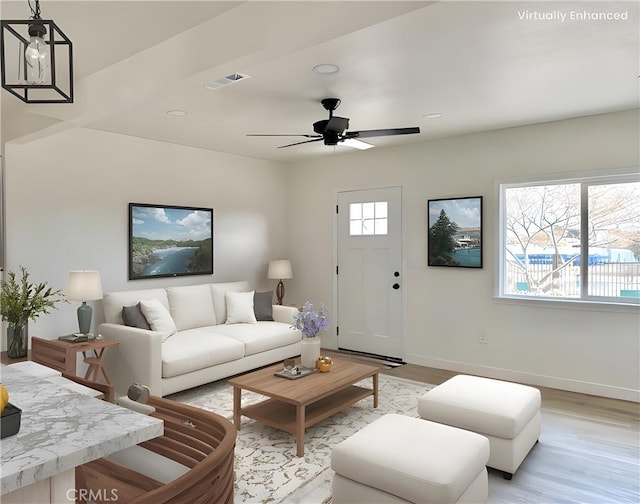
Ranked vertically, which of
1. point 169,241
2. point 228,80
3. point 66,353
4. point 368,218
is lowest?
point 66,353

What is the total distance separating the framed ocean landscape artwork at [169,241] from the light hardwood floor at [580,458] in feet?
12.5

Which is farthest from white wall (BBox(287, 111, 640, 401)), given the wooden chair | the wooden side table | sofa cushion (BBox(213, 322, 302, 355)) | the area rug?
the wooden chair

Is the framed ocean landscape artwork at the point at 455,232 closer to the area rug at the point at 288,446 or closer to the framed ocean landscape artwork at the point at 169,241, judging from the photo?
the area rug at the point at 288,446

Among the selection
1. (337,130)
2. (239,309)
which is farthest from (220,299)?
(337,130)

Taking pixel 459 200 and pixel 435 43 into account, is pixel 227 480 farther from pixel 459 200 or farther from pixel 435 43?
pixel 459 200

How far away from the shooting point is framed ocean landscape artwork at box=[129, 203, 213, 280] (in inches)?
190

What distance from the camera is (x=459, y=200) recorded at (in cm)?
498

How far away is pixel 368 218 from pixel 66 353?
365cm

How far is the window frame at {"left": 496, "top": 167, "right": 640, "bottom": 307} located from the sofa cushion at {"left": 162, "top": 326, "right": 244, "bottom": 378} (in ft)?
9.24

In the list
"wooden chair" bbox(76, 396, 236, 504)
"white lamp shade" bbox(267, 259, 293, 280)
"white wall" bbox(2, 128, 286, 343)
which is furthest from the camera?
"white lamp shade" bbox(267, 259, 293, 280)

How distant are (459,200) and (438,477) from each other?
346 cm

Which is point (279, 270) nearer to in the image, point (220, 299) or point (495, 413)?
point (220, 299)

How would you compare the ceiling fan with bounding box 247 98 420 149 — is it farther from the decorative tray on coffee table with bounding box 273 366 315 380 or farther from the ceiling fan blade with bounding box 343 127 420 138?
the decorative tray on coffee table with bounding box 273 366 315 380

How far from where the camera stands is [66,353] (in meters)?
3.43
